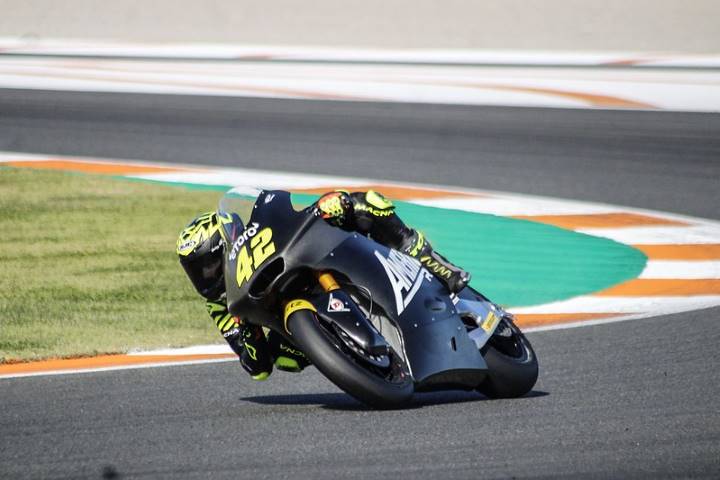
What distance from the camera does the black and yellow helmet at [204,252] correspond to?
219 inches

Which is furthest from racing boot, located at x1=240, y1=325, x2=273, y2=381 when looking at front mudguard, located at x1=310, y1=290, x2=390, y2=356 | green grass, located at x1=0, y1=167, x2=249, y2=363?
green grass, located at x1=0, y1=167, x2=249, y2=363

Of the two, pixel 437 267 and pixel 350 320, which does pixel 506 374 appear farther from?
pixel 350 320

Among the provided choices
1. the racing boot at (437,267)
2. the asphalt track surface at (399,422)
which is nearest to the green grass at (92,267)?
the asphalt track surface at (399,422)

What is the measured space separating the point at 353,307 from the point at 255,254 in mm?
493

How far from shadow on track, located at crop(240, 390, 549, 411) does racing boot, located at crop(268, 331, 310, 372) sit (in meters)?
0.16

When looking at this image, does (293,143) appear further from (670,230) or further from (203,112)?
(670,230)

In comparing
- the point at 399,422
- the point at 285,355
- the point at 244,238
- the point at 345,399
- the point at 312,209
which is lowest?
the point at 345,399

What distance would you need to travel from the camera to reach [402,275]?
5363mm

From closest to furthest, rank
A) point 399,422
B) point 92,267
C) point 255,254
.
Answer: point 399,422 → point 255,254 → point 92,267

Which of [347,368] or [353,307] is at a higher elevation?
[353,307]

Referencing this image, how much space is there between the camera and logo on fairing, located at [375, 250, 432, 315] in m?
5.29

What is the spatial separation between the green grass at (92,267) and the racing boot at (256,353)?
1.59 meters

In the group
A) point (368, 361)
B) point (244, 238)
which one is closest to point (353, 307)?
point (368, 361)

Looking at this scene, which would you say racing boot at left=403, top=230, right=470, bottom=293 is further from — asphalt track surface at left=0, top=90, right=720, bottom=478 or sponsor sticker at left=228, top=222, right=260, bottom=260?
sponsor sticker at left=228, top=222, right=260, bottom=260
